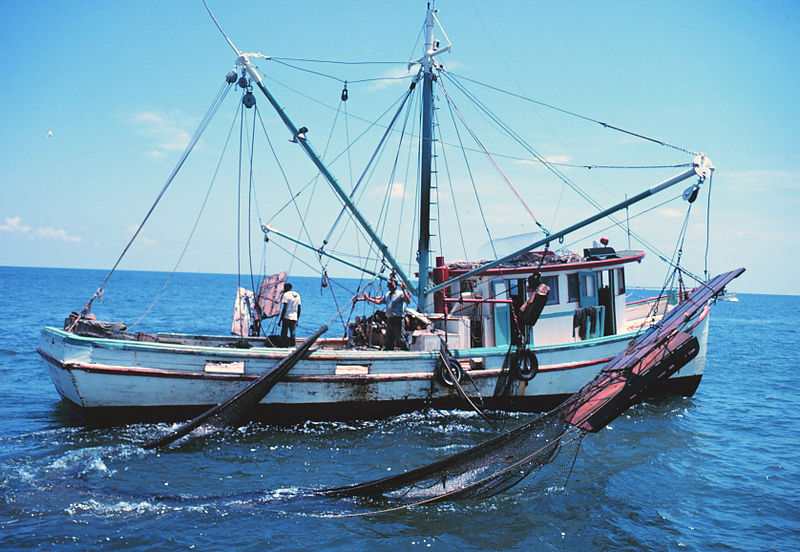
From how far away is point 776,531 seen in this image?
8.16 meters

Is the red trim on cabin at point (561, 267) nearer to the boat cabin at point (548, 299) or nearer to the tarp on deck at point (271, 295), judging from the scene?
the boat cabin at point (548, 299)

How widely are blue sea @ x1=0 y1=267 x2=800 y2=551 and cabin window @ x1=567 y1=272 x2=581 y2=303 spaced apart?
2.96 meters

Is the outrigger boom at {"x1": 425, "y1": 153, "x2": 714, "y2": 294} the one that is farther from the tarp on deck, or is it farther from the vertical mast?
the tarp on deck

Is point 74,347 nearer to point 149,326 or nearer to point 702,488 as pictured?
point 702,488

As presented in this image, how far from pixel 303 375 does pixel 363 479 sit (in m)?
3.07

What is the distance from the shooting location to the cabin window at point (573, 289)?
1433 cm

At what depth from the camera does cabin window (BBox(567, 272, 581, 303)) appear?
14.3 m

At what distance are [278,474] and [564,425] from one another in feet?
14.3

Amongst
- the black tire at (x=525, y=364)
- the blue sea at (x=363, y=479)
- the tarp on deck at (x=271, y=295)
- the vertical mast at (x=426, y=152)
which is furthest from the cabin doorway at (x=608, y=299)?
the tarp on deck at (x=271, y=295)

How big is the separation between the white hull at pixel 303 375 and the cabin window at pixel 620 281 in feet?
6.28

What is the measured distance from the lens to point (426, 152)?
45.7 ft

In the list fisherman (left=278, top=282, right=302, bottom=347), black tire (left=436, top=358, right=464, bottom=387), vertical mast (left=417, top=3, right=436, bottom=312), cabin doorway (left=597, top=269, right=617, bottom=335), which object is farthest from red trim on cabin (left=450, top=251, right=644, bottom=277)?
fisherman (left=278, top=282, right=302, bottom=347)

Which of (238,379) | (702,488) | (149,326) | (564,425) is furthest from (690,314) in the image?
(149,326)

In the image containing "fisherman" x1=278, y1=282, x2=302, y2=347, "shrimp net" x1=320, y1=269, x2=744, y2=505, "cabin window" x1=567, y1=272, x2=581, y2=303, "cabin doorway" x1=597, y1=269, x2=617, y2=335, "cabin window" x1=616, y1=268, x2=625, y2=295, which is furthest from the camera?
"cabin window" x1=616, y1=268, x2=625, y2=295
